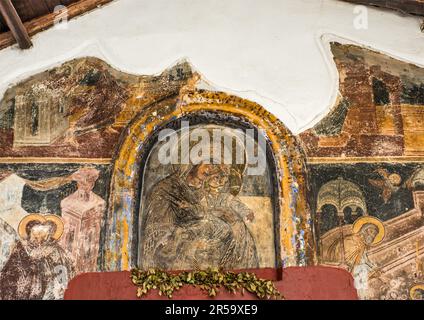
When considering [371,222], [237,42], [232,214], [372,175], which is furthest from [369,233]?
[237,42]

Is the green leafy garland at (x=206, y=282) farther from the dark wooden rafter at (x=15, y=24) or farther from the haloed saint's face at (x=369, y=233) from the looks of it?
the dark wooden rafter at (x=15, y=24)

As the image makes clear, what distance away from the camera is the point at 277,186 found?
274 inches

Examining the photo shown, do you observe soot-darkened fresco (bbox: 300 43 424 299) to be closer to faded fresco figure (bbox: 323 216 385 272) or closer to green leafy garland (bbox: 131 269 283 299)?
faded fresco figure (bbox: 323 216 385 272)

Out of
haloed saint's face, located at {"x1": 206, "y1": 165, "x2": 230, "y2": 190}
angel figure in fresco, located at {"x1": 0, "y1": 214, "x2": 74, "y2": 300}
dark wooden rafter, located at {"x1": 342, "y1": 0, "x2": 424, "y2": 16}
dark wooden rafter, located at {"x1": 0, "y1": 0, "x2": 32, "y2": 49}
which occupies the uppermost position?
dark wooden rafter, located at {"x1": 342, "y1": 0, "x2": 424, "y2": 16}

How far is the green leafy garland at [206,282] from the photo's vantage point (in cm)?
626

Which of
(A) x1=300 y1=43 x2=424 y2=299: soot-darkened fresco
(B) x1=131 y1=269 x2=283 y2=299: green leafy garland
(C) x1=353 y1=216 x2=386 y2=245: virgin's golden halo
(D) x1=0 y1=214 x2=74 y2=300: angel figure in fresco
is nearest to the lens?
(B) x1=131 y1=269 x2=283 y2=299: green leafy garland

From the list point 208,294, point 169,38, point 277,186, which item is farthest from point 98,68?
point 208,294

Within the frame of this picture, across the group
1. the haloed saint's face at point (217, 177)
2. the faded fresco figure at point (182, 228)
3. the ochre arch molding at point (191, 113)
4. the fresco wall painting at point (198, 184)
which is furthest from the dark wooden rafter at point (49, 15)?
the haloed saint's face at point (217, 177)

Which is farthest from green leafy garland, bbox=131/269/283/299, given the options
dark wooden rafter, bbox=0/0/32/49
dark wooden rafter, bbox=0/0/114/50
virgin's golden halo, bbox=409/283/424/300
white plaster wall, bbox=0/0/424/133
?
dark wooden rafter, bbox=0/0/114/50

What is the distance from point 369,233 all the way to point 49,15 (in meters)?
3.89

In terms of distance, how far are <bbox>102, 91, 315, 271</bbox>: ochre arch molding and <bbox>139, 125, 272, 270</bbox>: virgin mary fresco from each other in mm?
225

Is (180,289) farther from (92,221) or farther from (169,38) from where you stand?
(169,38)

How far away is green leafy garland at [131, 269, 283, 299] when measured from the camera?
6.26 m

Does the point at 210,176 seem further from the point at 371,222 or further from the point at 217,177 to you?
the point at 371,222
